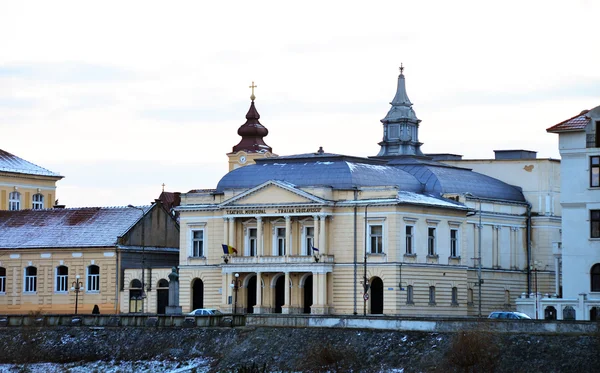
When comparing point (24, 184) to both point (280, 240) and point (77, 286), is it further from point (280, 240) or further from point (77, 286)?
point (280, 240)

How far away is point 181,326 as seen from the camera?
85125 millimetres

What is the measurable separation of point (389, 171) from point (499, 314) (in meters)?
25.3

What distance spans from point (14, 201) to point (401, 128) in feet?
106

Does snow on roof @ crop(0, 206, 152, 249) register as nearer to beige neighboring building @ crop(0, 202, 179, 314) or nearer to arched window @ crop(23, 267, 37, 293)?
beige neighboring building @ crop(0, 202, 179, 314)

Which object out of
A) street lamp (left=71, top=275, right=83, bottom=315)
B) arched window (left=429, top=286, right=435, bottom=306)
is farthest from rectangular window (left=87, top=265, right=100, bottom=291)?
arched window (left=429, top=286, right=435, bottom=306)

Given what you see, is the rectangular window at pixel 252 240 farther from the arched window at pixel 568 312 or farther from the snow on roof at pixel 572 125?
the arched window at pixel 568 312

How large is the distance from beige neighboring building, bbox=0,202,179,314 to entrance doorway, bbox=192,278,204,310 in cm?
208

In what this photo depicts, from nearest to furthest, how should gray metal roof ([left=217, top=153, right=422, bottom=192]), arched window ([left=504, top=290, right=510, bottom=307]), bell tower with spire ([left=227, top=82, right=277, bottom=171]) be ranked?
1. gray metal roof ([left=217, top=153, right=422, bottom=192])
2. arched window ([left=504, top=290, right=510, bottom=307])
3. bell tower with spire ([left=227, top=82, right=277, bottom=171])

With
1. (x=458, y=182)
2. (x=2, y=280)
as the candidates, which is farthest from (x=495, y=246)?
(x=2, y=280)

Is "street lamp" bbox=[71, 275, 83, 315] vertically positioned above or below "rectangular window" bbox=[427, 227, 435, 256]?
below

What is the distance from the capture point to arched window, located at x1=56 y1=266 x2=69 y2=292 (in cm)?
11569

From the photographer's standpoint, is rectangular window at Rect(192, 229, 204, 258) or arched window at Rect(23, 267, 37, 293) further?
arched window at Rect(23, 267, 37, 293)

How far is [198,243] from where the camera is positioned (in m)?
113

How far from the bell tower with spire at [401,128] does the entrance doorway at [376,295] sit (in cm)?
2417
